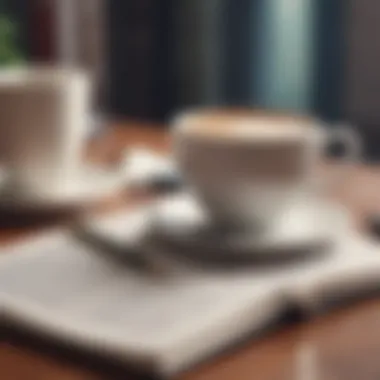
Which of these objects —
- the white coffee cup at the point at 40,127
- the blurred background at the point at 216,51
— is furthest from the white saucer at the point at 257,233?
the blurred background at the point at 216,51

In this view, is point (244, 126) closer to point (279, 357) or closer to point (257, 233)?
point (257, 233)

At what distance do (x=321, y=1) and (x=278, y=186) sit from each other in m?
1.29

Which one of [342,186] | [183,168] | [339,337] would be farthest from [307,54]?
[339,337]

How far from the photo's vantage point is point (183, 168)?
768mm

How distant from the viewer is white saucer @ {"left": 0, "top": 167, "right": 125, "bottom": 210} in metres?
0.89

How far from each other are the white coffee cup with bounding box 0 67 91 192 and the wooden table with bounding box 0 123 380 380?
1.03ft

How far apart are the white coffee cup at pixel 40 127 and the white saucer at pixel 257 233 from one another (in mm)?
125

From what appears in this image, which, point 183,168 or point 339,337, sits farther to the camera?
point 183,168

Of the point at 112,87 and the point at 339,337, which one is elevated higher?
the point at 112,87

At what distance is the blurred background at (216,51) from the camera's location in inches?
78.0

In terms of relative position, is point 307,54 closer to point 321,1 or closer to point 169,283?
point 321,1

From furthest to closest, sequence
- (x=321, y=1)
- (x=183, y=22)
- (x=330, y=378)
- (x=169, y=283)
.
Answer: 1. (x=183, y=22)
2. (x=321, y=1)
3. (x=169, y=283)
4. (x=330, y=378)

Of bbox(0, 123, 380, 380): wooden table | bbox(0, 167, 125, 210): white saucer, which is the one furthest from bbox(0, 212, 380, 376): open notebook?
bbox(0, 167, 125, 210): white saucer

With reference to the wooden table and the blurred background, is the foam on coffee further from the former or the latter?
the blurred background
